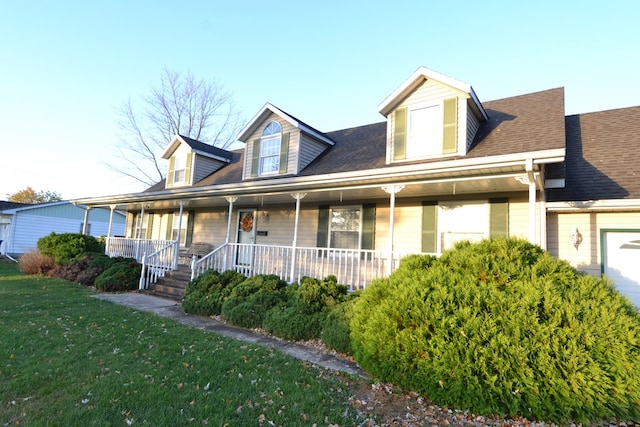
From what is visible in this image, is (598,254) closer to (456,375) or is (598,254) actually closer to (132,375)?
(456,375)

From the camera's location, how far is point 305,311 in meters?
5.97

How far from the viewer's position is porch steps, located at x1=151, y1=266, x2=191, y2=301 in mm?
9375

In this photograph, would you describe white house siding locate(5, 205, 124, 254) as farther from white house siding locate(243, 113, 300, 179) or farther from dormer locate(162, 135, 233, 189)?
white house siding locate(243, 113, 300, 179)

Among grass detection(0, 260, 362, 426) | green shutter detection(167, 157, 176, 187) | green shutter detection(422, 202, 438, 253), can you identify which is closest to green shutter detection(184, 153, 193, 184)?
green shutter detection(167, 157, 176, 187)

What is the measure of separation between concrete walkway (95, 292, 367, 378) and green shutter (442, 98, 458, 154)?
5.51 meters

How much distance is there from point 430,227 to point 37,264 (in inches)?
569

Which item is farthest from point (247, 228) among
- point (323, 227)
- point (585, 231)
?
point (585, 231)

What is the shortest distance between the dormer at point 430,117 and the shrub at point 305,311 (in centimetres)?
403

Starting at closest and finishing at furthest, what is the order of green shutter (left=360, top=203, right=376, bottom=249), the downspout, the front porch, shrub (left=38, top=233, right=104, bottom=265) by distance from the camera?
the downspout → the front porch → green shutter (left=360, top=203, right=376, bottom=249) → shrub (left=38, top=233, right=104, bottom=265)

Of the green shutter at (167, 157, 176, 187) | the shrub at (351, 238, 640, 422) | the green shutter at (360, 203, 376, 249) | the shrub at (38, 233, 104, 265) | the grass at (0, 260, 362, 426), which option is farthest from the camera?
the green shutter at (167, 157, 176, 187)

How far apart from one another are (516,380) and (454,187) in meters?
4.85

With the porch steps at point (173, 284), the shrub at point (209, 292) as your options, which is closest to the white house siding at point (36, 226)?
the porch steps at point (173, 284)

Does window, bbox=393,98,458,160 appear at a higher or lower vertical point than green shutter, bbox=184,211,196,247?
higher

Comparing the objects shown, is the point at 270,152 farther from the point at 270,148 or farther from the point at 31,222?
the point at 31,222
